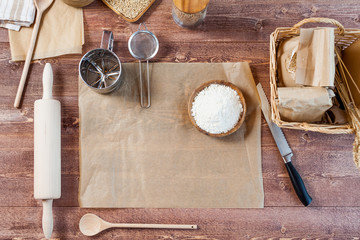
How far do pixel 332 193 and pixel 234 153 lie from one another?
322 mm

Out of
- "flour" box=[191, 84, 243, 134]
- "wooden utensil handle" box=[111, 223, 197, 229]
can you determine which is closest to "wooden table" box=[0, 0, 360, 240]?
"wooden utensil handle" box=[111, 223, 197, 229]

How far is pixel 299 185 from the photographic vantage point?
0.78m

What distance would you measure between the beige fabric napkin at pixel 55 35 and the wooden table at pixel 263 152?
24 millimetres

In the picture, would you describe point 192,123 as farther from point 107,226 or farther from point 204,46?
point 107,226

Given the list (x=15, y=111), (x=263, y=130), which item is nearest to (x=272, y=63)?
(x=263, y=130)

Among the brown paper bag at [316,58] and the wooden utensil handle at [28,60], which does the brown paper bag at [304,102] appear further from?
the wooden utensil handle at [28,60]

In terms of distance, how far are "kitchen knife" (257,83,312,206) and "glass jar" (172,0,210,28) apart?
27 centimetres

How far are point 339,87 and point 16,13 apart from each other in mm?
942

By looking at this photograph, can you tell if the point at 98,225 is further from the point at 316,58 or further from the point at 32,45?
the point at 316,58

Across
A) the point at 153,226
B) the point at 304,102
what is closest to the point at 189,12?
the point at 304,102

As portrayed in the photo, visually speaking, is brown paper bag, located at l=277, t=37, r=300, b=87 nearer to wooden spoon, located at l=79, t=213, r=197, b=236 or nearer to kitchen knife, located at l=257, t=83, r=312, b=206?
kitchen knife, located at l=257, t=83, r=312, b=206

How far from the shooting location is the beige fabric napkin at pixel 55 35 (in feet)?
2.71

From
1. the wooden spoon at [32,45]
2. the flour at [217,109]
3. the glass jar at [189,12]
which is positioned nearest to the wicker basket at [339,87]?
the flour at [217,109]

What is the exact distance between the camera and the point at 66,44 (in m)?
0.83
